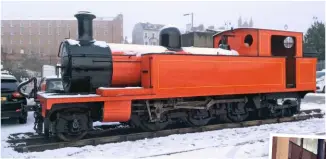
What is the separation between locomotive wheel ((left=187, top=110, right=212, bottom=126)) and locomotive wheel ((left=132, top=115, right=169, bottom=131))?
614 millimetres

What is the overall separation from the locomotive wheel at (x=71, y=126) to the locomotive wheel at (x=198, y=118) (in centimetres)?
246

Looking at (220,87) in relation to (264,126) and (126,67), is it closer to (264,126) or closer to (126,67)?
(264,126)

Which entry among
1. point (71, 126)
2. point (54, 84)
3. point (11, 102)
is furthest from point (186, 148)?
point (54, 84)

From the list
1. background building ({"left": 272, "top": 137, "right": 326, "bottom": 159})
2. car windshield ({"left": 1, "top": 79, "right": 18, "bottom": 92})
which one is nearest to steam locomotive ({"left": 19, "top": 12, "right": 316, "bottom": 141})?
car windshield ({"left": 1, "top": 79, "right": 18, "bottom": 92})

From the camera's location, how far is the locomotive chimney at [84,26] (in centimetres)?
686

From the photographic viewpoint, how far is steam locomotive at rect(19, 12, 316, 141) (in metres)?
6.64

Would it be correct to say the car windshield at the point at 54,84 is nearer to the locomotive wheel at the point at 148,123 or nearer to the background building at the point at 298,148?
the locomotive wheel at the point at 148,123

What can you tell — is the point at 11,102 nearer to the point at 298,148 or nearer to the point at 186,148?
the point at 186,148

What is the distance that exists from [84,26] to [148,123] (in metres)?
2.46

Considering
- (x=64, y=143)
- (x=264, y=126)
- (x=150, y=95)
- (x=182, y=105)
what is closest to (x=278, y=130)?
(x=264, y=126)

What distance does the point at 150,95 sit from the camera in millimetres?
7004

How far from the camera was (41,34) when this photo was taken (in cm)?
2494

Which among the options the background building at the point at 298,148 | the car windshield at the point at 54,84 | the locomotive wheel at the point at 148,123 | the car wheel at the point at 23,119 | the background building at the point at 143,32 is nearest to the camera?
the background building at the point at 298,148

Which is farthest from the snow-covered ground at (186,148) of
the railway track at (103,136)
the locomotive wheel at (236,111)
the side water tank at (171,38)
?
the side water tank at (171,38)
